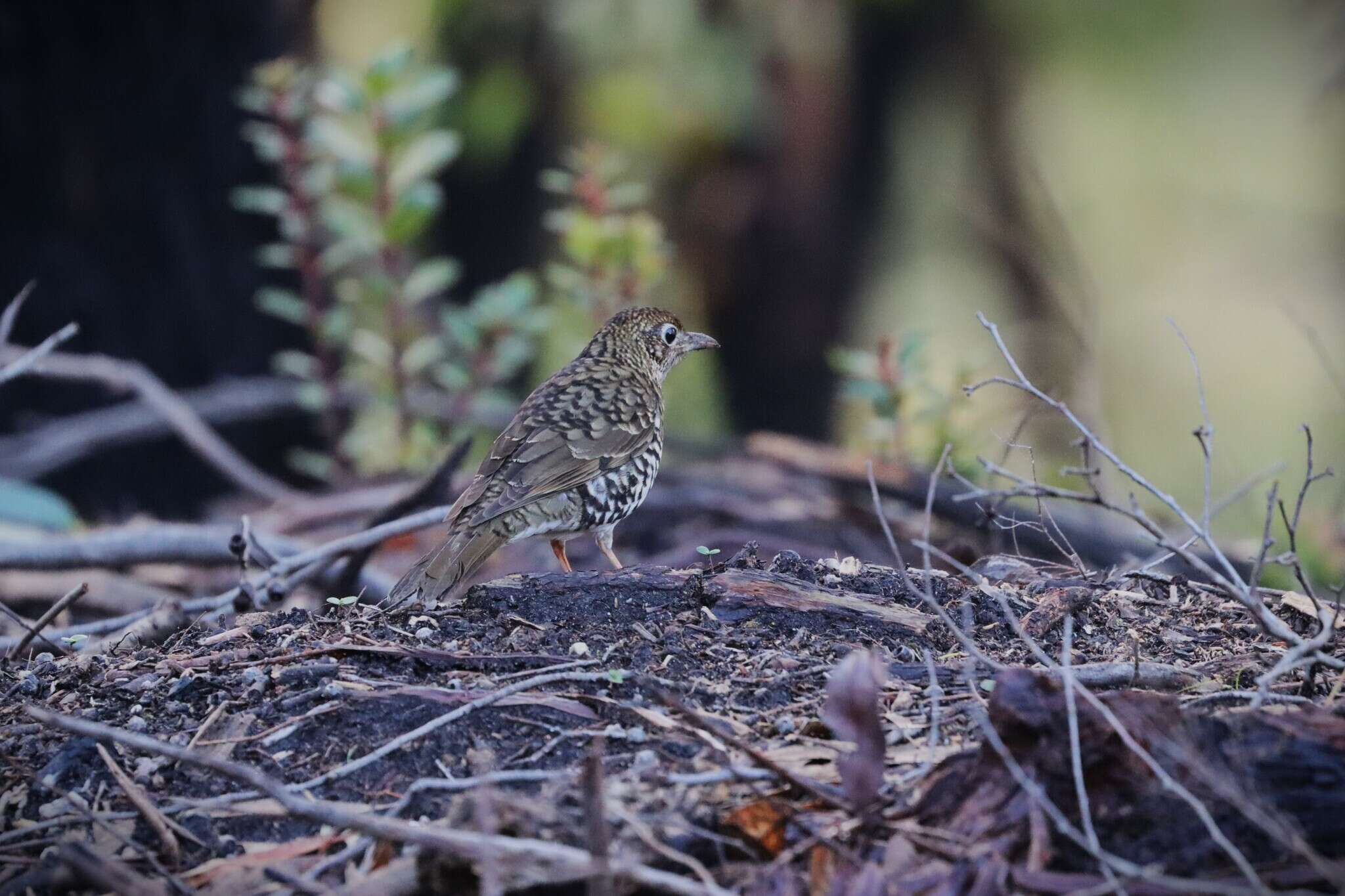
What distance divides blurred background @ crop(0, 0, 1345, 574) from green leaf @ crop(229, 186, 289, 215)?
11 centimetres

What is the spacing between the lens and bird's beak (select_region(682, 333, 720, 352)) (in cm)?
564

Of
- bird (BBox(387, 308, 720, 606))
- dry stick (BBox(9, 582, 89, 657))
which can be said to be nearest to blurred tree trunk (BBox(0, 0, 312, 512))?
bird (BBox(387, 308, 720, 606))

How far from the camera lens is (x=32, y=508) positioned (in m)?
5.36

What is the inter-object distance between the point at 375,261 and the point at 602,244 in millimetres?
1301

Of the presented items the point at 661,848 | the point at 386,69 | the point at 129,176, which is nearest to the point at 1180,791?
the point at 661,848

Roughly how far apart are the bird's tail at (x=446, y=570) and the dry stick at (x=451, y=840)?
1.38 metres

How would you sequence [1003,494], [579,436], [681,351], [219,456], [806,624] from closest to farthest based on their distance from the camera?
[1003,494], [806,624], [579,436], [681,351], [219,456]

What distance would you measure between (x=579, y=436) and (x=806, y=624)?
1716 mm

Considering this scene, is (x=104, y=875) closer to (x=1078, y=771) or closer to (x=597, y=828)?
(x=597, y=828)

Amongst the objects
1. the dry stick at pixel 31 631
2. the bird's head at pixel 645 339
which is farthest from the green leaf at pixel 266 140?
the dry stick at pixel 31 631

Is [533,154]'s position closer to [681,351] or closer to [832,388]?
[832,388]

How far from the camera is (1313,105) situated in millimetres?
8055

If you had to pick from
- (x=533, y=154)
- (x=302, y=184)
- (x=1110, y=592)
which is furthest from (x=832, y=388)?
(x=1110, y=592)

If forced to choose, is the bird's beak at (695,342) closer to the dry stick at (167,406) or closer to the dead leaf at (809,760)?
the dry stick at (167,406)
